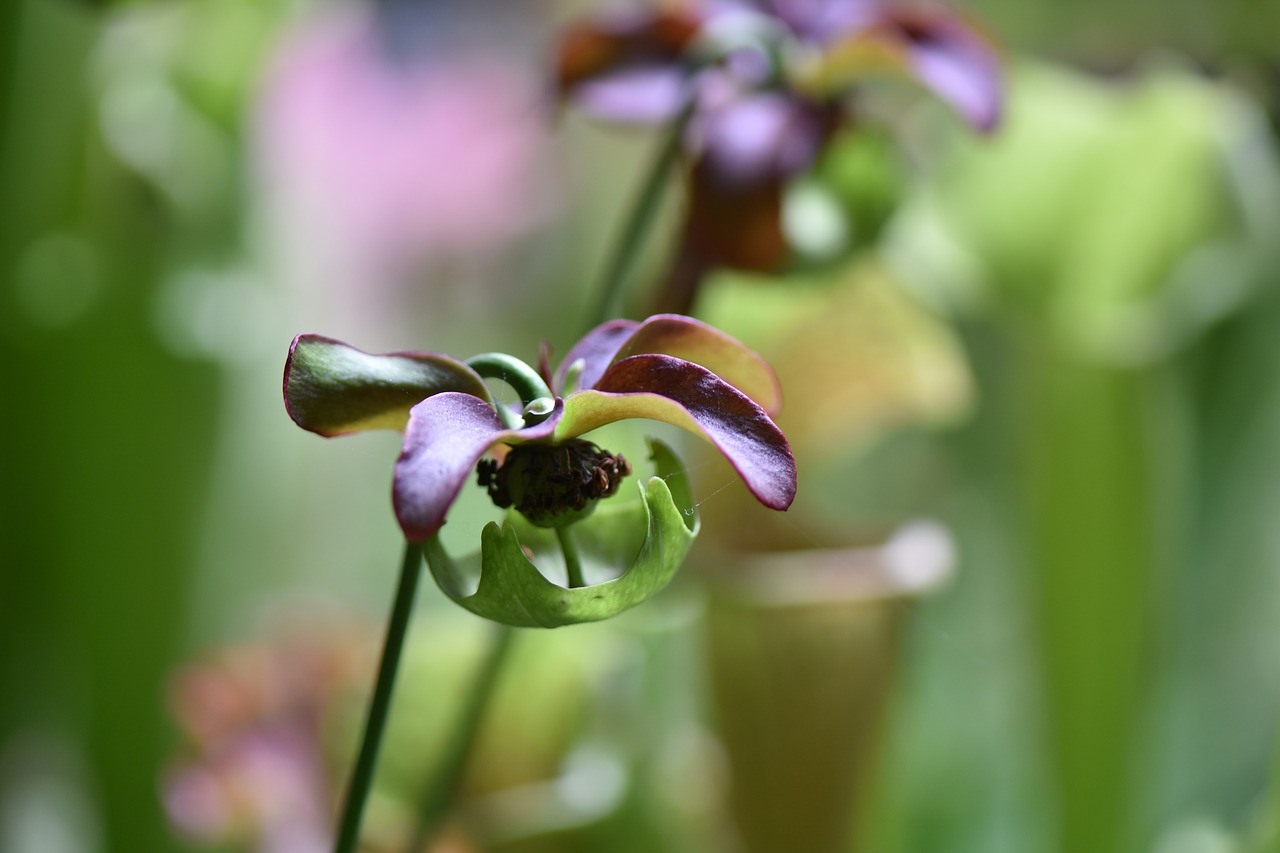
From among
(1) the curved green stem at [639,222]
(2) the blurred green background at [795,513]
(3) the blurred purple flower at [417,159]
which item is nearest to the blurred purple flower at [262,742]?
(2) the blurred green background at [795,513]

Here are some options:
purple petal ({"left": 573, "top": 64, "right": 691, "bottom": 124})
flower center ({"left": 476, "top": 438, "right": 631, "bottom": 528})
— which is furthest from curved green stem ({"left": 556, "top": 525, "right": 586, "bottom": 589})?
purple petal ({"left": 573, "top": 64, "right": 691, "bottom": 124})

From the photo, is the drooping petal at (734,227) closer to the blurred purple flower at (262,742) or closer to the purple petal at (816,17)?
the purple petal at (816,17)

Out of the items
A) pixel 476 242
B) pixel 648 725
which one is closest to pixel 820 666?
pixel 648 725

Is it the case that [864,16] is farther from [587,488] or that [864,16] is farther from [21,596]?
[21,596]

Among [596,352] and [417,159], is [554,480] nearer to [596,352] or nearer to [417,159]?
[596,352]

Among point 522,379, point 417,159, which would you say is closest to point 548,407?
point 522,379

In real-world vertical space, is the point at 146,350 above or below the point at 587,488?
below

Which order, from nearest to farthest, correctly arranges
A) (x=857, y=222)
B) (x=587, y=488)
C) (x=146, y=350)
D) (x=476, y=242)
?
(x=587, y=488) < (x=857, y=222) < (x=146, y=350) < (x=476, y=242)

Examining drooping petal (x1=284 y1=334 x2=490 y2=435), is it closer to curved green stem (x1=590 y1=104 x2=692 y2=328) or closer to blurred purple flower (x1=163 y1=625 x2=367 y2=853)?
curved green stem (x1=590 y1=104 x2=692 y2=328)
